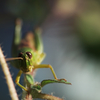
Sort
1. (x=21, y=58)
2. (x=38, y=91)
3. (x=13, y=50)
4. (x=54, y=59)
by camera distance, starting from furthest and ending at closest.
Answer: (x=54, y=59) < (x=13, y=50) < (x=21, y=58) < (x=38, y=91)

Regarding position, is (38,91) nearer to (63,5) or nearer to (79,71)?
(79,71)

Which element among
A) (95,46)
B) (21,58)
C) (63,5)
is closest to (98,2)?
(63,5)

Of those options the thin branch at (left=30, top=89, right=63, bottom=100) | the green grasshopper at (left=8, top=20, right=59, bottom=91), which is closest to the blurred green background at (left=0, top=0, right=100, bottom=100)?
the green grasshopper at (left=8, top=20, right=59, bottom=91)

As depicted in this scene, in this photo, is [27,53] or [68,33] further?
[68,33]

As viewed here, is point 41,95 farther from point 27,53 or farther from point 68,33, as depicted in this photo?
point 68,33

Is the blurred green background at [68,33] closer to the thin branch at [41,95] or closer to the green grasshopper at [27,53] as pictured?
the green grasshopper at [27,53]

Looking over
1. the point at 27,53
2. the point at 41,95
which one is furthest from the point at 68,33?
the point at 41,95
